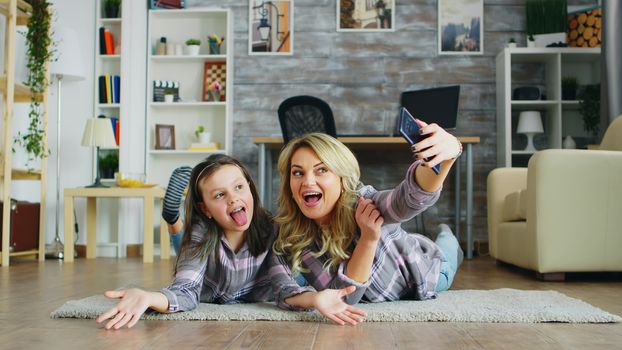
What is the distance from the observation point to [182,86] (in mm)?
5410

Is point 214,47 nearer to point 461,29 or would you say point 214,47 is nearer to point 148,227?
point 148,227

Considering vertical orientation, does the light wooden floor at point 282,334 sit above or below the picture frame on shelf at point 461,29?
below

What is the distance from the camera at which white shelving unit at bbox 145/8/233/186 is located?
5.32m

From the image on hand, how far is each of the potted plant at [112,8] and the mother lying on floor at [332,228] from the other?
377cm

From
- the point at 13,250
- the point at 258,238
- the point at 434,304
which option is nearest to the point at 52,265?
the point at 13,250

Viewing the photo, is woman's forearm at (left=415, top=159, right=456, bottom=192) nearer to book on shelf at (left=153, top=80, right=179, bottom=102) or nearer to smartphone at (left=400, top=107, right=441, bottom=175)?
smartphone at (left=400, top=107, right=441, bottom=175)

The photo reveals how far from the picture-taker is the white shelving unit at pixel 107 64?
5.20 metres

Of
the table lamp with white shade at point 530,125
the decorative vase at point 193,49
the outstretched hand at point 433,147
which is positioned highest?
the decorative vase at point 193,49

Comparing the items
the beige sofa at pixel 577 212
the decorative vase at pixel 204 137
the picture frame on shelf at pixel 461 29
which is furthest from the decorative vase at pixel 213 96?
the beige sofa at pixel 577 212

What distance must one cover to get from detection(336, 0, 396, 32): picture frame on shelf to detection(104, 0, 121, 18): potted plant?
5.39 ft

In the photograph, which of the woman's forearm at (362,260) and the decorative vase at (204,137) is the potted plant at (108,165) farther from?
the woman's forearm at (362,260)

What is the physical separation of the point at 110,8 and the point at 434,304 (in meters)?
4.03

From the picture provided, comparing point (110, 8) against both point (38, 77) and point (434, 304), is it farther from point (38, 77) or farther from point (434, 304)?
point (434, 304)

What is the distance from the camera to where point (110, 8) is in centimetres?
521
